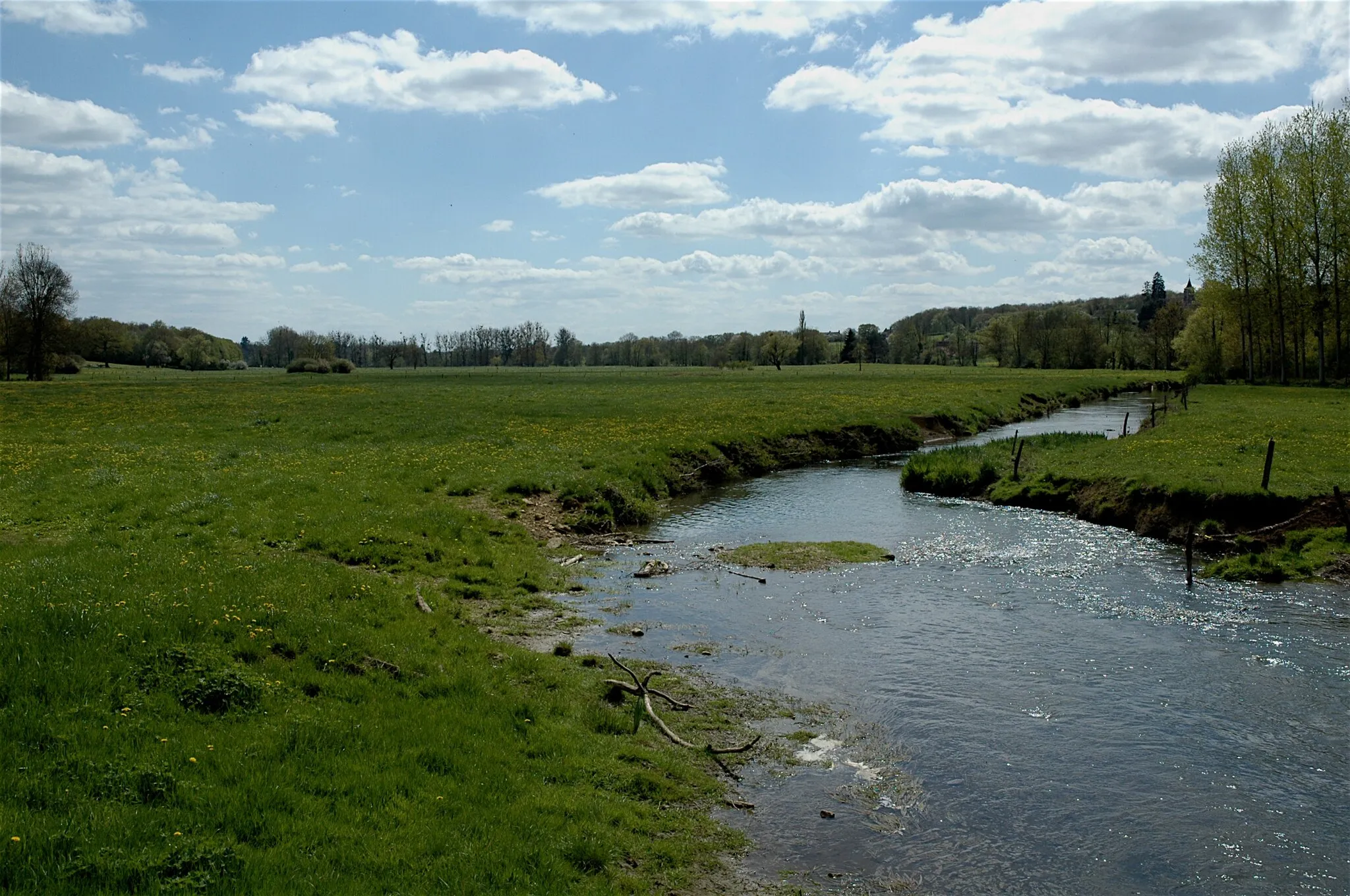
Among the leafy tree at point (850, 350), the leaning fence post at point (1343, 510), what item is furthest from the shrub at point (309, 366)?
the leaning fence post at point (1343, 510)

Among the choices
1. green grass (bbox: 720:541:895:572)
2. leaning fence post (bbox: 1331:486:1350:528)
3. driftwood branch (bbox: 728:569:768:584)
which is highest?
leaning fence post (bbox: 1331:486:1350:528)

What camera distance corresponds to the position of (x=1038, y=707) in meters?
12.9

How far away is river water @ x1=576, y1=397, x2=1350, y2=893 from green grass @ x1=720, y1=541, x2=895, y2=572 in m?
0.71

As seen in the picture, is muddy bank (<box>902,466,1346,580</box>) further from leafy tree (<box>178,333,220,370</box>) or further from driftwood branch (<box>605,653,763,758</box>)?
leafy tree (<box>178,333,220,370</box>)

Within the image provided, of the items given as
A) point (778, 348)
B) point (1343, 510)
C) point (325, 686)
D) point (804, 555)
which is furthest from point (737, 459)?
point (778, 348)

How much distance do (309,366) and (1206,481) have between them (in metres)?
137

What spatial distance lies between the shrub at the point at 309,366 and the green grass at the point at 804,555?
417ft

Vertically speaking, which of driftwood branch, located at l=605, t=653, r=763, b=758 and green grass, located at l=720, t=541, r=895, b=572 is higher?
green grass, located at l=720, t=541, r=895, b=572

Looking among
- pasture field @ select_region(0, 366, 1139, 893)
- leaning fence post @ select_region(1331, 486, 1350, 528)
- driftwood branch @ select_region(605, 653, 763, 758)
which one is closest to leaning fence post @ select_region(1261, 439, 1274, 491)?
leaning fence post @ select_region(1331, 486, 1350, 528)

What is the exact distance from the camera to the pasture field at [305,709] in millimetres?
7273

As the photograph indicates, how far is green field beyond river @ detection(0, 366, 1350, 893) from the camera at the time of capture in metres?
7.36

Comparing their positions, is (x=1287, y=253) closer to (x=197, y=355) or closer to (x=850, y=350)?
(x=850, y=350)

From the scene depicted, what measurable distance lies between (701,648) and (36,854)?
1050 cm

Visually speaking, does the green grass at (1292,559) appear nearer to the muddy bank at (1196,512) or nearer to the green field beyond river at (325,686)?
the muddy bank at (1196,512)
